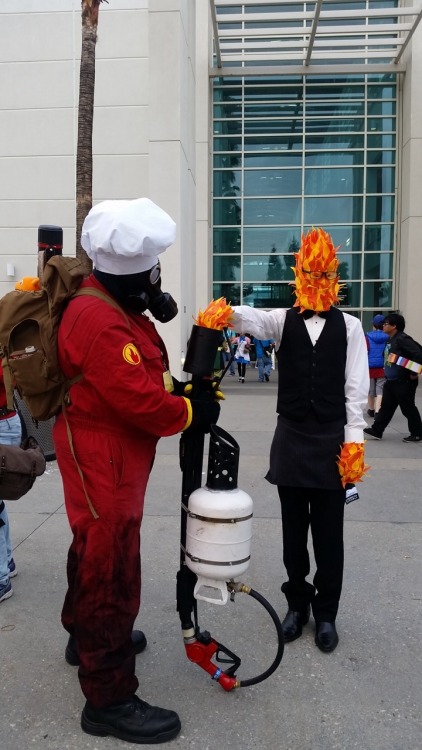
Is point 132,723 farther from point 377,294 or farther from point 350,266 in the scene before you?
point 350,266

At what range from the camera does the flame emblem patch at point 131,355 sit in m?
1.96

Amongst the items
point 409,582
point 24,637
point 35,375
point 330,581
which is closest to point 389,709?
point 330,581

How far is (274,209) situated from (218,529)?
54.2ft

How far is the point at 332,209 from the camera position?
17.5 m

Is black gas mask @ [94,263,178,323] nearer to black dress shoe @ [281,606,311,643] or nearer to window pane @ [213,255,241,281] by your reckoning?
black dress shoe @ [281,606,311,643]

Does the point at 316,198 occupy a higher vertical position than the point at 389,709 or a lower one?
higher

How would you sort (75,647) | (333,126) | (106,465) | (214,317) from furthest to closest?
(333,126) → (75,647) → (214,317) → (106,465)

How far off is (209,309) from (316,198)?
16.4 meters

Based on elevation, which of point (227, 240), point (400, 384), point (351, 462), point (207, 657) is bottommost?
point (207, 657)

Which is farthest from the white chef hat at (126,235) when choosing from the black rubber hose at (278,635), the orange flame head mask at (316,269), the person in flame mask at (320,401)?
the black rubber hose at (278,635)

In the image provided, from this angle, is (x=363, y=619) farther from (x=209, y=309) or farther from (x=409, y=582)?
(x=209, y=309)

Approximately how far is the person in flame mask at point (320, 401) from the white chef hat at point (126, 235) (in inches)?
25.7

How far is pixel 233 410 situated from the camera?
33.3 feet

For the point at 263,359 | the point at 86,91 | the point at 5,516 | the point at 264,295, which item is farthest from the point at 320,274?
the point at 264,295
